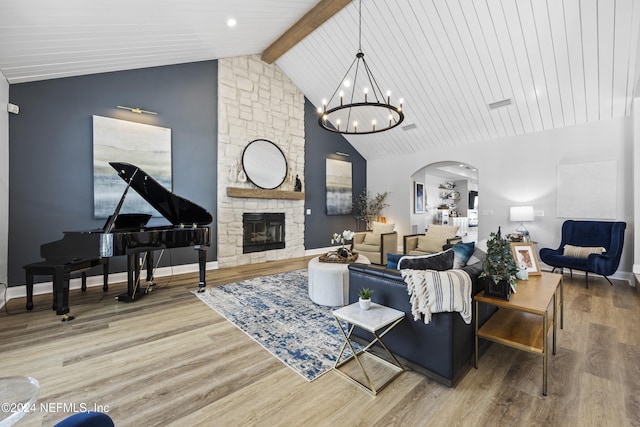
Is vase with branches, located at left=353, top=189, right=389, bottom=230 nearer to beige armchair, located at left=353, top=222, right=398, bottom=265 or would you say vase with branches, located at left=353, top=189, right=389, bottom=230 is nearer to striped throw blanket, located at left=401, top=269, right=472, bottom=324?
beige armchair, located at left=353, top=222, right=398, bottom=265

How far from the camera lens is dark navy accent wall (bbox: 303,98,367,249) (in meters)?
7.02

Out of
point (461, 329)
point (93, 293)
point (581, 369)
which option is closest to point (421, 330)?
point (461, 329)

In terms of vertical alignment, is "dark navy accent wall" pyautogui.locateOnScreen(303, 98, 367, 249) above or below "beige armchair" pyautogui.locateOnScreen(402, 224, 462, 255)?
above

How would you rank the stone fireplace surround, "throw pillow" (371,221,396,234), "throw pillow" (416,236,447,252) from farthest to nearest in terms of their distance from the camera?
"throw pillow" (371,221,396,234) → the stone fireplace surround → "throw pillow" (416,236,447,252)

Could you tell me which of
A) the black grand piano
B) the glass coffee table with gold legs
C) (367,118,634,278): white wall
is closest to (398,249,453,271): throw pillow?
the glass coffee table with gold legs

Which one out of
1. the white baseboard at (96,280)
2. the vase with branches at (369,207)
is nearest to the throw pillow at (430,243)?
the vase with branches at (369,207)

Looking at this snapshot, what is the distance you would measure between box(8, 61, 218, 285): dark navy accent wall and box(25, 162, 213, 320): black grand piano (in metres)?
0.86

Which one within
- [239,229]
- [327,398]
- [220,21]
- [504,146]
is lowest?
[327,398]

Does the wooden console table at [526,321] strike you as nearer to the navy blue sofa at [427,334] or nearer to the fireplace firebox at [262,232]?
the navy blue sofa at [427,334]

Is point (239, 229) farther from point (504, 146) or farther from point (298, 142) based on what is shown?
point (504, 146)

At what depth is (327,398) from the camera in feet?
5.81

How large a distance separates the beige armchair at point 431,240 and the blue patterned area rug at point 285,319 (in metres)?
2.26

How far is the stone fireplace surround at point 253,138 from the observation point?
5516mm

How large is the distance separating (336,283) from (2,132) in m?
4.52
